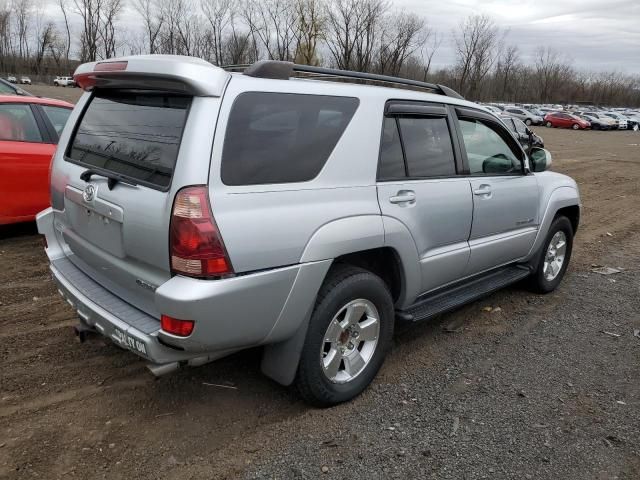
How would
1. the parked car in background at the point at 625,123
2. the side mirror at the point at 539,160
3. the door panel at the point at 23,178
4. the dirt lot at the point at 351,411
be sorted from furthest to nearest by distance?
the parked car in background at the point at 625,123, the door panel at the point at 23,178, the side mirror at the point at 539,160, the dirt lot at the point at 351,411

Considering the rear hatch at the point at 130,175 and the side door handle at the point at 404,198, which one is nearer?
the rear hatch at the point at 130,175

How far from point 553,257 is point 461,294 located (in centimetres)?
185

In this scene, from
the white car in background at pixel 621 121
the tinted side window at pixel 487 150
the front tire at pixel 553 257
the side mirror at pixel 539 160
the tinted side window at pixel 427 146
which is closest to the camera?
the tinted side window at pixel 427 146

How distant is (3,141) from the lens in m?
5.62

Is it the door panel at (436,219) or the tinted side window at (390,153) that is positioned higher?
the tinted side window at (390,153)

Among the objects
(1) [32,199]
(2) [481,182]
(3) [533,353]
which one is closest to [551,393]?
(3) [533,353]

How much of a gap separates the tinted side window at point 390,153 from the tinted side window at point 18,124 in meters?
4.41

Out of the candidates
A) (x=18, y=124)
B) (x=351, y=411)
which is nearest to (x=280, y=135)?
(x=351, y=411)

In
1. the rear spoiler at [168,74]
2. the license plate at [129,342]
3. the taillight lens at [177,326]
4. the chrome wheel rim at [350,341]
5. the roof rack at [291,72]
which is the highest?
the roof rack at [291,72]

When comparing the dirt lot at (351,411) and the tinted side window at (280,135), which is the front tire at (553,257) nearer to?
the dirt lot at (351,411)

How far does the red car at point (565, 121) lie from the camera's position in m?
44.0

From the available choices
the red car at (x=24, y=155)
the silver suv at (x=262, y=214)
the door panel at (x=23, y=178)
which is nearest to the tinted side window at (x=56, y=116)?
the red car at (x=24, y=155)

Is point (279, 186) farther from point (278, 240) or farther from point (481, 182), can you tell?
point (481, 182)

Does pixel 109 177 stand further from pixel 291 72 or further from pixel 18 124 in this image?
pixel 18 124
